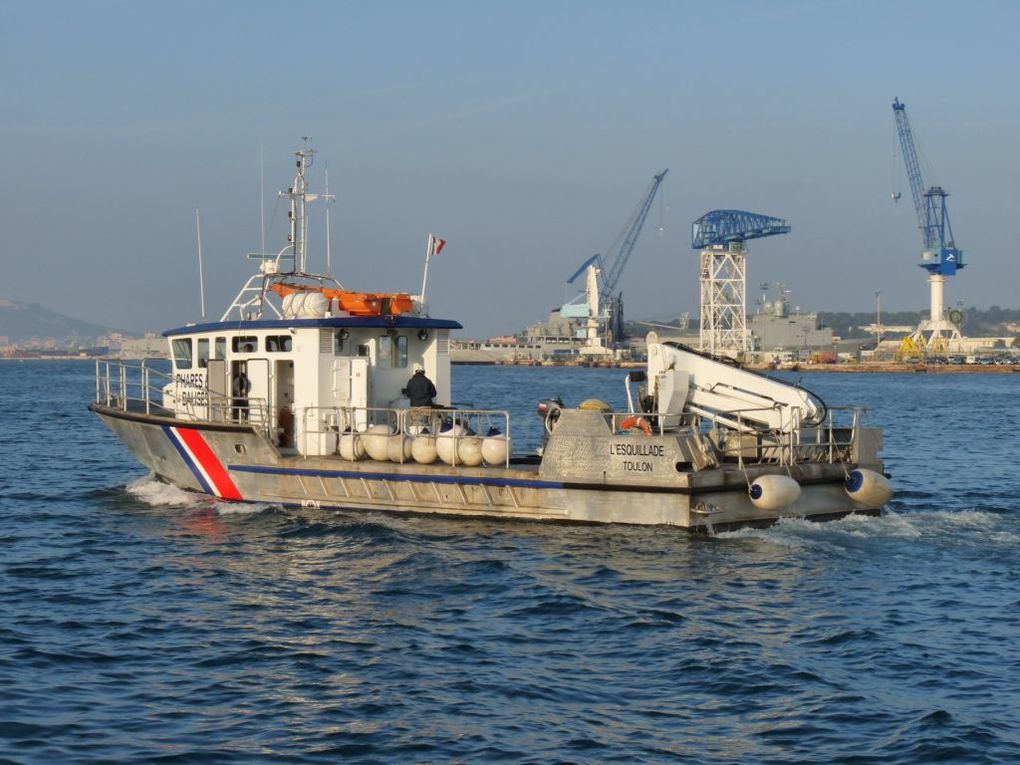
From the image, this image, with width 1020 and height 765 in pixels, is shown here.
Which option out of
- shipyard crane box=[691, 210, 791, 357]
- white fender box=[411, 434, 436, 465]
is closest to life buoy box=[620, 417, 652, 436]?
white fender box=[411, 434, 436, 465]

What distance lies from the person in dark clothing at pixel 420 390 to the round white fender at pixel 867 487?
259 inches

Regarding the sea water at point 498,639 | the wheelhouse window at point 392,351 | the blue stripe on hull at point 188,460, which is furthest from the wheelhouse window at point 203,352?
the wheelhouse window at point 392,351

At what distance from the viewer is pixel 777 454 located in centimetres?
1717

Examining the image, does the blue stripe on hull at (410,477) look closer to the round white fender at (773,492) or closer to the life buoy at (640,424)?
the life buoy at (640,424)

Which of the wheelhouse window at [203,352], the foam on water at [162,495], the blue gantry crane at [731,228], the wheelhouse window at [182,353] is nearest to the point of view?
the foam on water at [162,495]

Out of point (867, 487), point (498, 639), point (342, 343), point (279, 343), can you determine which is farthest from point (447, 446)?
point (867, 487)

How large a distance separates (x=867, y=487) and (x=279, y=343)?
9434 millimetres

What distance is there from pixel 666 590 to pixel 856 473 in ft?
15.7

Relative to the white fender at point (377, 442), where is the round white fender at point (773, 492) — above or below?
below

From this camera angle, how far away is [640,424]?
17.5 meters

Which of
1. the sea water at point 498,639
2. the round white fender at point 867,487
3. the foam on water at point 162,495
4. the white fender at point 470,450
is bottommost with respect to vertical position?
the sea water at point 498,639

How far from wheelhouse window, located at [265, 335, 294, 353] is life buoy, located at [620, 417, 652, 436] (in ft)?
18.3

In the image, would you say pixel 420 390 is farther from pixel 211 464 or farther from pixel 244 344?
pixel 211 464

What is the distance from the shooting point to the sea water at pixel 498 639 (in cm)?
930
